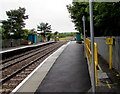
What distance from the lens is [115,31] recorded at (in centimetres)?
1299

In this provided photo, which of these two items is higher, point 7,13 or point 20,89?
point 7,13

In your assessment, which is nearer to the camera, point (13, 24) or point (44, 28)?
point (13, 24)

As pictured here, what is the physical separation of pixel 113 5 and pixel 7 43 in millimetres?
30157

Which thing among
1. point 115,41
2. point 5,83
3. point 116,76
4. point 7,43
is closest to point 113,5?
point 115,41

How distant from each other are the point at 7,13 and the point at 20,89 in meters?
40.1

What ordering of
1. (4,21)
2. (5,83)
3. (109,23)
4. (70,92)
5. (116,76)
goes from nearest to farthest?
1. (70,92)
2. (116,76)
3. (5,83)
4. (109,23)
5. (4,21)

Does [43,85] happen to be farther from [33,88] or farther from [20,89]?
[20,89]

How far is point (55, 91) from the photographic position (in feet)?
18.8

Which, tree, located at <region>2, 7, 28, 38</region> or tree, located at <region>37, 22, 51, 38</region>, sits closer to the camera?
tree, located at <region>2, 7, 28, 38</region>

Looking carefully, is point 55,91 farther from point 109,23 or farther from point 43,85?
point 109,23

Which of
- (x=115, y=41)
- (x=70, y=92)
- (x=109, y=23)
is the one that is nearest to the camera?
(x=70, y=92)

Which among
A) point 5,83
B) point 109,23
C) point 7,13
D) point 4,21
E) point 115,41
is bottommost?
point 5,83

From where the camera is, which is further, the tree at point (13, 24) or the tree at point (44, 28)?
the tree at point (44, 28)

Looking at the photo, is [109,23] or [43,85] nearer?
[43,85]
